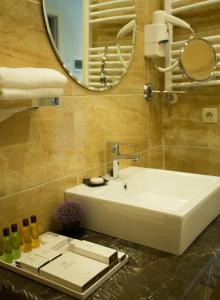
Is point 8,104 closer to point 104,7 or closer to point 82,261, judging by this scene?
point 82,261

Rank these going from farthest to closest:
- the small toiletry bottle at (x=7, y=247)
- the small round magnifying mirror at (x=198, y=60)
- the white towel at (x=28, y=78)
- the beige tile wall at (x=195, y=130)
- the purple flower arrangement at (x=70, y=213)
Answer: the beige tile wall at (x=195, y=130), the small round magnifying mirror at (x=198, y=60), the purple flower arrangement at (x=70, y=213), the small toiletry bottle at (x=7, y=247), the white towel at (x=28, y=78)

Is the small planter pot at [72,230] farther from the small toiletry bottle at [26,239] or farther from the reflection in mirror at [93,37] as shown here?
the reflection in mirror at [93,37]

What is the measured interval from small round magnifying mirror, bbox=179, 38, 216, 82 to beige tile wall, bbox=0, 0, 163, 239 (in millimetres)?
277

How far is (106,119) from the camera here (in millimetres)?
1527

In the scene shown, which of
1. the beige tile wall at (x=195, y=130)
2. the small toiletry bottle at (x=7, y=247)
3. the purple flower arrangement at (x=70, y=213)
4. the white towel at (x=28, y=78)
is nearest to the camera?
the white towel at (x=28, y=78)

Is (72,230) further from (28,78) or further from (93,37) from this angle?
(93,37)

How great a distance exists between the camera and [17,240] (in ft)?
3.24

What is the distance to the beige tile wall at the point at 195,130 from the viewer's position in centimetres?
181

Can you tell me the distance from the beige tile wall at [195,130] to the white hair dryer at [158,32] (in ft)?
0.45

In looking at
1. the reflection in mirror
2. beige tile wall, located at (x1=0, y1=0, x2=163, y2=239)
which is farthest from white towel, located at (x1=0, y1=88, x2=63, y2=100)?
the reflection in mirror

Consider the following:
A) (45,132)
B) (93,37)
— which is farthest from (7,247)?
(93,37)

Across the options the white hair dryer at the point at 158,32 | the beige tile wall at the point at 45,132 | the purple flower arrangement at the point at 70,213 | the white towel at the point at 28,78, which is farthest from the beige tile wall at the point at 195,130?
the white towel at the point at 28,78

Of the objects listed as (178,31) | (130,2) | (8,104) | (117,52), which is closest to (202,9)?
(178,31)

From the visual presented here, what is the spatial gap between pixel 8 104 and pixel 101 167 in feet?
2.13
